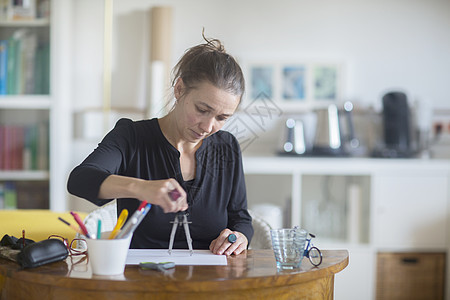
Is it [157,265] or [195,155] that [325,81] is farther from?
[157,265]

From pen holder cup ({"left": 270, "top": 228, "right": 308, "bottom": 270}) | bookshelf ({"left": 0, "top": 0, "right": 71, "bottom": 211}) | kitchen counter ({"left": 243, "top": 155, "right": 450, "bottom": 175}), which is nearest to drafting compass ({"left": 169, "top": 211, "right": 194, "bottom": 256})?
pen holder cup ({"left": 270, "top": 228, "right": 308, "bottom": 270})

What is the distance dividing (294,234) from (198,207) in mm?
452

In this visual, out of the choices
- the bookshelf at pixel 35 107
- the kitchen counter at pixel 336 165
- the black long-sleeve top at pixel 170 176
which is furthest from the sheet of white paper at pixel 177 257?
the bookshelf at pixel 35 107

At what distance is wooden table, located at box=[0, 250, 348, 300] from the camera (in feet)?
3.60

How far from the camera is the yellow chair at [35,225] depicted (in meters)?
1.86

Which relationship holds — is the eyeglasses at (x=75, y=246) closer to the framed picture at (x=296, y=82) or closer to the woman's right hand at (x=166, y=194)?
the woman's right hand at (x=166, y=194)

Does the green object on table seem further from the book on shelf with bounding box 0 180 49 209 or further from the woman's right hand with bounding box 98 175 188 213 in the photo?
the book on shelf with bounding box 0 180 49 209

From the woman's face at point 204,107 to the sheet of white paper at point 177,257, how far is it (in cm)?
36

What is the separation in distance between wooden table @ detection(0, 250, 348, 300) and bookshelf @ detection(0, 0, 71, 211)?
2083mm

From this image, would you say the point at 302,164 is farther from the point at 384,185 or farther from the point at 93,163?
the point at 93,163

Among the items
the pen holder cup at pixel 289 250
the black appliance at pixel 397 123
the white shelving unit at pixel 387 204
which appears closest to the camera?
the pen holder cup at pixel 289 250

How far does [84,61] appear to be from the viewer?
11.2 feet

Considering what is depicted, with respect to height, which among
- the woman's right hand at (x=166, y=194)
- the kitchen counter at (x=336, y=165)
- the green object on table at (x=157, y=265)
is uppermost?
A: the woman's right hand at (x=166, y=194)

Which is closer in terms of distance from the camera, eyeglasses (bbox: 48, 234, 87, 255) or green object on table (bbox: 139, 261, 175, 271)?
green object on table (bbox: 139, 261, 175, 271)
